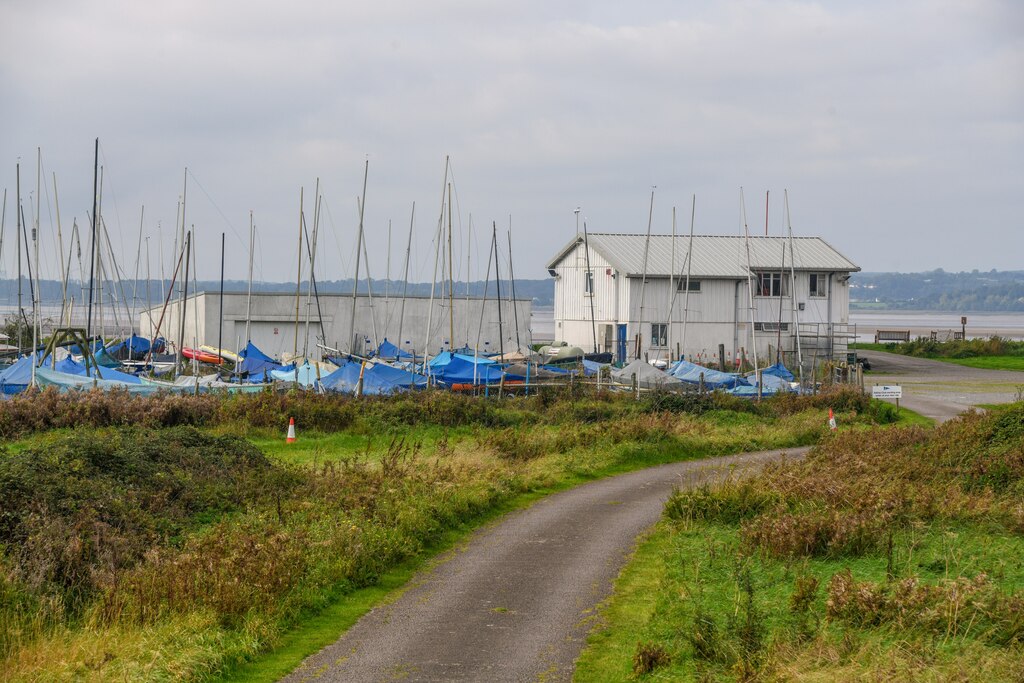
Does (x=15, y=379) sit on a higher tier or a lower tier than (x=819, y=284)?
lower

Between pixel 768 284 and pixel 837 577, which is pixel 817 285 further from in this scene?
pixel 837 577

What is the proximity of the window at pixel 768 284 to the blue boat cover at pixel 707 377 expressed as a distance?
667 inches

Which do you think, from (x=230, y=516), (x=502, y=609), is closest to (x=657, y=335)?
(x=230, y=516)

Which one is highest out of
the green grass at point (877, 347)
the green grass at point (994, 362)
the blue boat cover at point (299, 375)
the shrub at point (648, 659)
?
the green grass at point (877, 347)

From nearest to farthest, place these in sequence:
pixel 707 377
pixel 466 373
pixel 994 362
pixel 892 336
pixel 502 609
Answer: pixel 502 609, pixel 466 373, pixel 707 377, pixel 994 362, pixel 892 336

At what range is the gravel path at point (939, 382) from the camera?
44594mm

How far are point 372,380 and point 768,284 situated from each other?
3157 centimetres

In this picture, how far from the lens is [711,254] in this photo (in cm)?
6656

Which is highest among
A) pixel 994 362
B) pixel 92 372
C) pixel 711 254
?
pixel 711 254

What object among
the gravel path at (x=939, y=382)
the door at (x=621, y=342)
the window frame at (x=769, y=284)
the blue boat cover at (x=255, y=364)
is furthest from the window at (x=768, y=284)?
the blue boat cover at (x=255, y=364)

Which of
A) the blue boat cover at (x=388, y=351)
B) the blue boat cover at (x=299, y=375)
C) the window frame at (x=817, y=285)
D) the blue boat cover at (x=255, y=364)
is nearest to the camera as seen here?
the blue boat cover at (x=299, y=375)

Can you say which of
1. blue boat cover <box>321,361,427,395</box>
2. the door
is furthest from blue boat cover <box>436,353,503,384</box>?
the door

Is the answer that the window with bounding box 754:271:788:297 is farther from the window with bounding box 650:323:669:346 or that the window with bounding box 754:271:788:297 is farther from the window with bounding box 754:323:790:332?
the window with bounding box 650:323:669:346

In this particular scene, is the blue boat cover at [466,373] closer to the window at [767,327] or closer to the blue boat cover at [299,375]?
the blue boat cover at [299,375]
